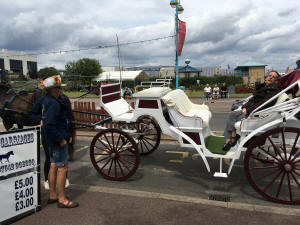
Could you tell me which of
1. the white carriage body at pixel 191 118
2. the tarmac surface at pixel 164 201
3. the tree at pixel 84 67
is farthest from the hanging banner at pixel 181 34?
the tree at pixel 84 67

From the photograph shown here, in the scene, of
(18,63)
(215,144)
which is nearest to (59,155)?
(215,144)

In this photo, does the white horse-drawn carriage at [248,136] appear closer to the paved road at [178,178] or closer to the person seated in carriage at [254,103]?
the person seated in carriage at [254,103]

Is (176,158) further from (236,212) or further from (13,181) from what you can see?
(13,181)

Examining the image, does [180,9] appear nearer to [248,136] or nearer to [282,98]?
[282,98]

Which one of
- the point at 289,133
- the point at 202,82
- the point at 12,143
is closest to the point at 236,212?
the point at 289,133

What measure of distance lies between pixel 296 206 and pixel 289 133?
1028 millimetres

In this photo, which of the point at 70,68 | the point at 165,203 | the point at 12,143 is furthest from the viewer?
the point at 70,68

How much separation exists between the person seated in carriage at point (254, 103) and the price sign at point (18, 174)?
2.93 metres

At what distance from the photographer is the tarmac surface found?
3.03 meters

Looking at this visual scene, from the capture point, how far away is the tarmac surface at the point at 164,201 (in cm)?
303

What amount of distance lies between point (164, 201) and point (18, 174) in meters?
2.01

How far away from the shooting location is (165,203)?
135 inches

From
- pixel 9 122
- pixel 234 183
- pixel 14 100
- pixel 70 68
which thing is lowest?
pixel 234 183

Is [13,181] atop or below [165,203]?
atop
